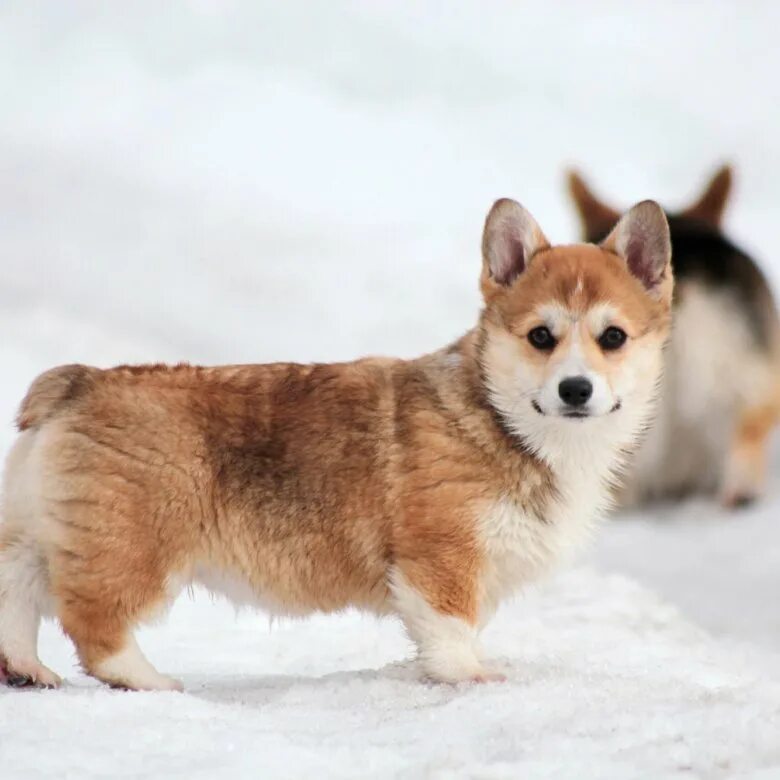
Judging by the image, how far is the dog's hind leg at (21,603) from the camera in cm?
386

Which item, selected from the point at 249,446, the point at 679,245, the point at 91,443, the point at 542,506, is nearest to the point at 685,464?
the point at 679,245

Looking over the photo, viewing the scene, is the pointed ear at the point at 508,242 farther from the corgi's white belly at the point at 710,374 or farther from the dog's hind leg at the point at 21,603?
the corgi's white belly at the point at 710,374

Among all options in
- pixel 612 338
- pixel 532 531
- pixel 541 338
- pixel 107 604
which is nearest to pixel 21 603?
pixel 107 604

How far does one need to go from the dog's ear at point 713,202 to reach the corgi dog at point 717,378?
15 centimetres

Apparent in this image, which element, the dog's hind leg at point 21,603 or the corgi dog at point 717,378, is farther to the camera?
the corgi dog at point 717,378

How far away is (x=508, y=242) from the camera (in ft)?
13.0

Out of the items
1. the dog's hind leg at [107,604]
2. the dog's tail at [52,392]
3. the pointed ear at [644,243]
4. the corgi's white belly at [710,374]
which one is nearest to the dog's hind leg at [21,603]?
the dog's hind leg at [107,604]

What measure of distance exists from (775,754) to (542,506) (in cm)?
117

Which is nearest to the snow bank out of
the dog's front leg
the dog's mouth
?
the dog's front leg

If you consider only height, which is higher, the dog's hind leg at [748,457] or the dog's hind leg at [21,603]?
the dog's hind leg at [748,457]

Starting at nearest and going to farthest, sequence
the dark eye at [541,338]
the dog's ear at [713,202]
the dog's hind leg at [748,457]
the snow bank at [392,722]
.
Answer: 1. the snow bank at [392,722]
2. the dark eye at [541,338]
3. the dog's hind leg at [748,457]
4. the dog's ear at [713,202]

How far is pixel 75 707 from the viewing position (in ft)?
11.1

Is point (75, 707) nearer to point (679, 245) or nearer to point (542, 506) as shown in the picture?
point (542, 506)

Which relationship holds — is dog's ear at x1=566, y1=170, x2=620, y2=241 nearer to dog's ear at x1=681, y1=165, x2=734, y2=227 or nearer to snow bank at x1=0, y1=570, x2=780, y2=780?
dog's ear at x1=681, y1=165, x2=734, y2=227
